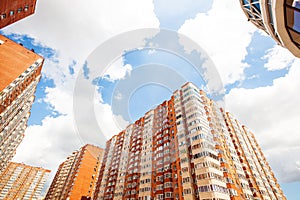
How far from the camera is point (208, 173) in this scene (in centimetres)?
3094

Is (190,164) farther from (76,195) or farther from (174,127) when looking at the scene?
(76,195)

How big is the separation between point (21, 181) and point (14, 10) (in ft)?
464

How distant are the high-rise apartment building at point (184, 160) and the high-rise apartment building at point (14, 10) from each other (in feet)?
159

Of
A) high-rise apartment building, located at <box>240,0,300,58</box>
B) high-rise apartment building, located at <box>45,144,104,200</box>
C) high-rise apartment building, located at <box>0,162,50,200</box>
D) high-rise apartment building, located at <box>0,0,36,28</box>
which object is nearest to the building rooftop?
high-rise apartment building, located at <box>0,0,36,28</box>

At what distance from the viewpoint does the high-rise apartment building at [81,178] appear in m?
83.6

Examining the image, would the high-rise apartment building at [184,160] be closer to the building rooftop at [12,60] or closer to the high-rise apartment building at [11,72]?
the high-rise apartment building at [11,72]

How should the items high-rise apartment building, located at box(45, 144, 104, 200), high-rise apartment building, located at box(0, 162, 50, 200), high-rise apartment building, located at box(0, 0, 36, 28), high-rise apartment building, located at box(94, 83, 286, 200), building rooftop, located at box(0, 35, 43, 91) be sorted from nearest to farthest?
high-rise apartment building, located at box(0, 0, 36, 28) < high-rise apartment building, located at box(94, 83, 286, 200) < building rooftop, located at box(0, 35, 43, 91) < high-rise apartment building, located at box(45, 144, 104, 200) < high-rise apartment building, located at box(0, 162, 50, 200)

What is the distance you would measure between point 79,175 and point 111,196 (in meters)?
43.3

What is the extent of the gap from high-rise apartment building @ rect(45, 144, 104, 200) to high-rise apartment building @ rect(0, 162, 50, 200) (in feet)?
115

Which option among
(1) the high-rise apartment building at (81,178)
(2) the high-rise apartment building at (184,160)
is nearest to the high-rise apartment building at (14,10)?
(2) the high-rise apartment building at (184,160)

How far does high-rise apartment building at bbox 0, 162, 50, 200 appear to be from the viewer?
10950 centimetres

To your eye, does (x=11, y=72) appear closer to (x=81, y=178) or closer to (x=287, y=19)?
(x=287, y=19)

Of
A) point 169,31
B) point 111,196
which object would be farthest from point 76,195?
point 169,31

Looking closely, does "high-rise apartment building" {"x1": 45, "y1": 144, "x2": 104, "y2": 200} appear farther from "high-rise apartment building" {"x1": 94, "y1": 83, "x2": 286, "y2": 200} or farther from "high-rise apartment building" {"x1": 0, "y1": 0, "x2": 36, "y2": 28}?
"high-rise apartment building" {"x1": 0, "y1": 0, "x2": 36, "y2": 28}
